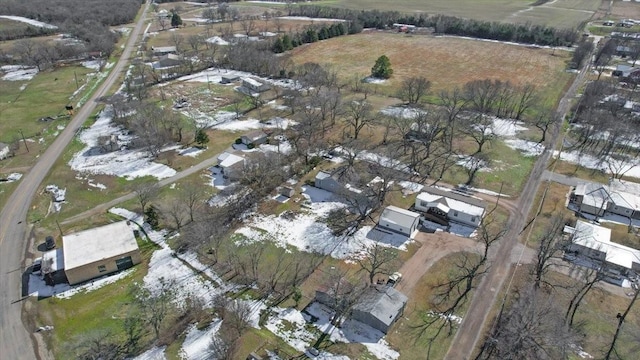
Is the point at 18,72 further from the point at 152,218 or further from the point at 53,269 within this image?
the point at 53,269

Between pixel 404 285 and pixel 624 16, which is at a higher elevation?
pixel 624 16

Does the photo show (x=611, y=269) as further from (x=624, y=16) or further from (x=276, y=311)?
(x=624, y=16)

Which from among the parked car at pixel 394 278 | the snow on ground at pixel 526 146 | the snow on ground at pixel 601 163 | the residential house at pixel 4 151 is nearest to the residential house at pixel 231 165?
the parked car at pixel 394 278

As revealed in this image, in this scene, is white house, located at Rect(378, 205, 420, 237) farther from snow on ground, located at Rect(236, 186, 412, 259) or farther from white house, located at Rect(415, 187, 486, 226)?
white house, located at Rect(415, 187, 486, 226)

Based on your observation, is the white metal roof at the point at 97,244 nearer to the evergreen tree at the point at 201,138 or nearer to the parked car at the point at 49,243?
the parked car at the point at 49,243

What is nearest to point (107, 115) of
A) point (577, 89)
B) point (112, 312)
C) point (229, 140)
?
point (229, 140)

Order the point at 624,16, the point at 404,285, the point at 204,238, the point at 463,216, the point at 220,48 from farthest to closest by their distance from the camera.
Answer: the point at 624,16 < the point at 220,48 < the point at 463,216 < the point at 204,238 < the point at 404,285

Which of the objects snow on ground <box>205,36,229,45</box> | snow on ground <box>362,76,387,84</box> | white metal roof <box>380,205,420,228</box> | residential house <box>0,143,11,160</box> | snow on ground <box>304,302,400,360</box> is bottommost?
snow on ground <box>304,302,400,360</box>

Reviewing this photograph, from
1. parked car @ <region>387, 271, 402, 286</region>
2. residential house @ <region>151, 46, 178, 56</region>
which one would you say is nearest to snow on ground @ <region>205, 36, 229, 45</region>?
residential house @ <region>151, 46, 178, 56</region>
